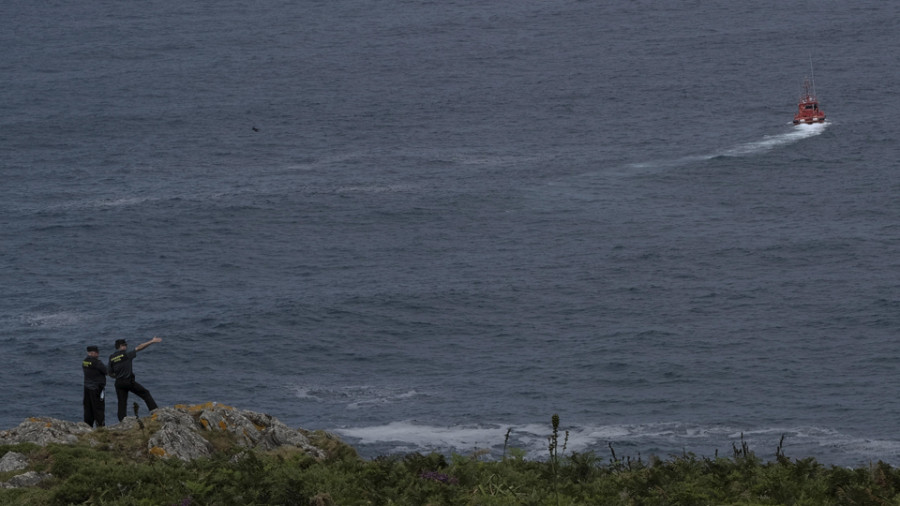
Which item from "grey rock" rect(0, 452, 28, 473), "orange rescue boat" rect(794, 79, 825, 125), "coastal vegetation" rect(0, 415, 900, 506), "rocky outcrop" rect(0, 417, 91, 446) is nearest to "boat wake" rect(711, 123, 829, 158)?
"orange rescue boat" rect(794, 79, 825, 125)

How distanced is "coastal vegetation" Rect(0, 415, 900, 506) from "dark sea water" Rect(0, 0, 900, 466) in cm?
5955

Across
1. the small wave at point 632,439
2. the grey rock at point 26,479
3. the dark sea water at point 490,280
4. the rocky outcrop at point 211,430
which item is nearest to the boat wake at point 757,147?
the dark sea water at point 490,280

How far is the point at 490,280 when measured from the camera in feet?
445

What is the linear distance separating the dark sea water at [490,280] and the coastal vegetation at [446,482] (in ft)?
195

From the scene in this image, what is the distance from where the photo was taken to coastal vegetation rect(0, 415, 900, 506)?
24.4 metres

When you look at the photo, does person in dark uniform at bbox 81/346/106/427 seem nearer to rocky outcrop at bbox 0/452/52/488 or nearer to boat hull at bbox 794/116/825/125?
rocky outcrop at bbox 0/452/52/488

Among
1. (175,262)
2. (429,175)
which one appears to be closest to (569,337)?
(175,262)

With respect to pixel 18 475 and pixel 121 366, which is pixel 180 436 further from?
pixel 121 366

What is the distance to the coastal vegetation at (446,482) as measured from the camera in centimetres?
2444

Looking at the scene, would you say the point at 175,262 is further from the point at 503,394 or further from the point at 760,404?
the point at 760,404

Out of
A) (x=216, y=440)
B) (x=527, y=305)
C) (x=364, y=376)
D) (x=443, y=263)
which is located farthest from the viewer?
(x=443, y=263)

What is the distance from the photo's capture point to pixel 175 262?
146750 millimetres

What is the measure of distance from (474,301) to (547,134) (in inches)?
2800

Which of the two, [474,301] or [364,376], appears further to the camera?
[474,301]
